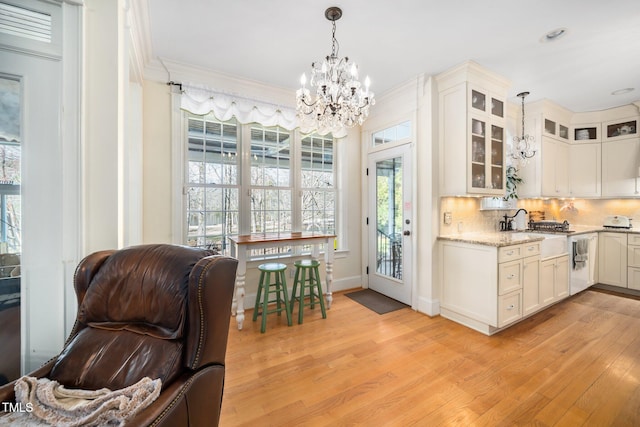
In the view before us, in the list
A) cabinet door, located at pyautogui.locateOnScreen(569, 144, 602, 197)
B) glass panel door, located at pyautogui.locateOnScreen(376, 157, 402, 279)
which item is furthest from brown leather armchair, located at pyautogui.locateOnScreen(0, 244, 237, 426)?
cabinet door, located at pyautogui.locateOnScreen(569, 144, 602, 197)

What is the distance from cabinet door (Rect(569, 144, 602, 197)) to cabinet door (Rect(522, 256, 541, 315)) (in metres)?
2.40

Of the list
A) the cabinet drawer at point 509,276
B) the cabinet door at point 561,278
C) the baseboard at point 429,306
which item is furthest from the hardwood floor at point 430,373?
the cabinet drawer at point 509,276

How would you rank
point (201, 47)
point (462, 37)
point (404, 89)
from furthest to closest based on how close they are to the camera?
point (404, 89), point (201, 47), point (462, 37)

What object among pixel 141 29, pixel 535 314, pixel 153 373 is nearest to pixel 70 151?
pixel 153 373

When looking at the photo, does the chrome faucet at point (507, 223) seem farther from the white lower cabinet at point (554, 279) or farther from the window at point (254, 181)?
the window at point (254, 181)

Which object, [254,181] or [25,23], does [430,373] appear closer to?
[254,181]

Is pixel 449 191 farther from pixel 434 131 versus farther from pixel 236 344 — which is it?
pixel 236 344

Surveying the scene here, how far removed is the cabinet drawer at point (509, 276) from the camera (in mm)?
2547

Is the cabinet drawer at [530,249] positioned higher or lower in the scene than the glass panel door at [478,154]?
lower

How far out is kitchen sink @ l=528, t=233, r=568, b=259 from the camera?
303 centimetres

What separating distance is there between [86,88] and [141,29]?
3.70ft

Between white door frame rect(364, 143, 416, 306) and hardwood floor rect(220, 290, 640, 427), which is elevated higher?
white door frame rect(364, 143, 416, 306)

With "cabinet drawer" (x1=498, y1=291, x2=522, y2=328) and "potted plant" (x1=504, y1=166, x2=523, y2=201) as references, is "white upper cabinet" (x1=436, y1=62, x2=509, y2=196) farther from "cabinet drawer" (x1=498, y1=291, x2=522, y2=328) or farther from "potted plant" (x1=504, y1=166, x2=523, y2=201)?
"cabinet drawer" (x1=498, y1=291, x2=522, y2=328)

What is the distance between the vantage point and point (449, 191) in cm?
299
